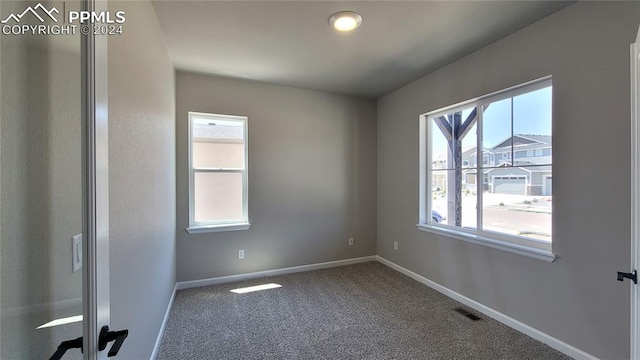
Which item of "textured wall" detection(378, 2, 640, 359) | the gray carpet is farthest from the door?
"textured wall" detection(378, 2, 640, 359)

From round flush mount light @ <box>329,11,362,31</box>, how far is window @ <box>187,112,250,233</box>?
1829mm

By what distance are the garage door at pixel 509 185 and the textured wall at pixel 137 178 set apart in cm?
304

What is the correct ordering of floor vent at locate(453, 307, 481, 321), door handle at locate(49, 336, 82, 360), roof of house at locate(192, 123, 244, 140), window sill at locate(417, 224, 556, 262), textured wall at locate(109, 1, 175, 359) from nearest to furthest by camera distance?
door handle at locate(49, 336, 82, 360) → textured wall at locate(109, 1, 175, 359) → window sill at locate(417, 224, 556, 262) → floor vent at locate(453, 307, 481, 321) → roof of house at locate(192, 123, 244, 140)

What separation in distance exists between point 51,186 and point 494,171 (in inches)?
124

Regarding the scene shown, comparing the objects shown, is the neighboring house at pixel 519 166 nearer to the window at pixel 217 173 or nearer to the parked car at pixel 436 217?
the parked car at pixel 436 217

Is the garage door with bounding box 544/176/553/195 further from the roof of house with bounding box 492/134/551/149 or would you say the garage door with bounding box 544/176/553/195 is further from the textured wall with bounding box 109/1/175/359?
the textured wall with bounding box 109/1/175/359

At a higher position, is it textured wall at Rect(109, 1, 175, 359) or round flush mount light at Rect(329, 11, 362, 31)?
round flush mount light at Rect(329, 11, 362, 31)

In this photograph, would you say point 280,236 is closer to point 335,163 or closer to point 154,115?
point 335,163

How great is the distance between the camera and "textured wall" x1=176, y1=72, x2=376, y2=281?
10.8ft

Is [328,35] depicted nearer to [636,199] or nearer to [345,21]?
[345,21]

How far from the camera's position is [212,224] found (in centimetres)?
344

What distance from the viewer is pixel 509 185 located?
2.51 meters

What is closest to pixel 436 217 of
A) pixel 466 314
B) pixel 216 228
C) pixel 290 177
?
pixel 466 314

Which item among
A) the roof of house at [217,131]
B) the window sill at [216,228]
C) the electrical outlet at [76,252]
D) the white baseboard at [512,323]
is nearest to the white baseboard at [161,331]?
the window sill at [216,228]
